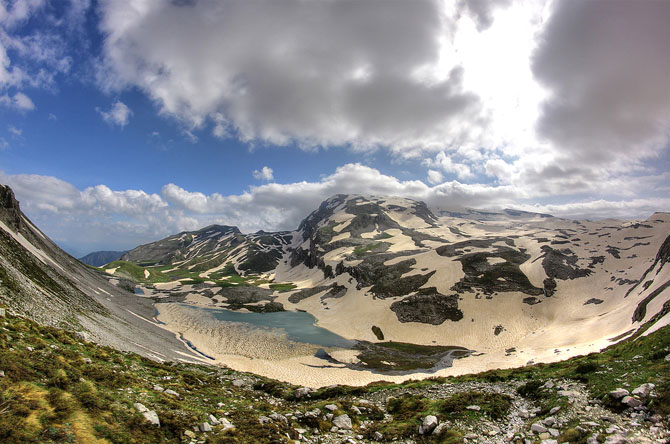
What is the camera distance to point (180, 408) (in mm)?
14133

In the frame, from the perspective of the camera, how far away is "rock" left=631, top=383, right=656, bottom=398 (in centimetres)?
1225

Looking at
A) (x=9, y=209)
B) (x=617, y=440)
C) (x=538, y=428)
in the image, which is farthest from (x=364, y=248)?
(x=617, y=440)

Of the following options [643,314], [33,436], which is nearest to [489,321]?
[643,314]

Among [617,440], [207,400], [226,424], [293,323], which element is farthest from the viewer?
[293,323]

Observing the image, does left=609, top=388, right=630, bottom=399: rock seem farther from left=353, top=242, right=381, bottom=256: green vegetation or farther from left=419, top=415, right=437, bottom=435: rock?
left=353, top=242, right=381, bottom=256: green vegetation

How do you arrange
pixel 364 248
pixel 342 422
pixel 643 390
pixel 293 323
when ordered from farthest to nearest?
pixel 364 248 < pixel 293 323 < pixel 342 422 < pixel 643 390

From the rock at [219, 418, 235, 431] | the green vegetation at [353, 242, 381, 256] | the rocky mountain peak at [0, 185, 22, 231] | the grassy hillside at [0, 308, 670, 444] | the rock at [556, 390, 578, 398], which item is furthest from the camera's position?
the green vegetation at [353, 242, 381, 256]

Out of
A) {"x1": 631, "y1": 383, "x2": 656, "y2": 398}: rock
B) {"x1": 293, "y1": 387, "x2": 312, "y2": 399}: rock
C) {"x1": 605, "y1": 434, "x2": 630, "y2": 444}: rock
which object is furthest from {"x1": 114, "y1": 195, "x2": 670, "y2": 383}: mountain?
{"x1": 605, "y1": 434, "x2": 630, "y2": 444}: rock

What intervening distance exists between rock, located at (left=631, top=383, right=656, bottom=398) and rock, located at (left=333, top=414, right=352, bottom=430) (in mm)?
14518

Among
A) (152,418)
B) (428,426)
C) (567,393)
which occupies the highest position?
(567,393)

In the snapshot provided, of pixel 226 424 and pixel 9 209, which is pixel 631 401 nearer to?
pixel 226 424

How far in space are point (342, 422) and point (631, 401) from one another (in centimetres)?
1434

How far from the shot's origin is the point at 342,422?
16.0 meters

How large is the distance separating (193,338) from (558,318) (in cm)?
9478
